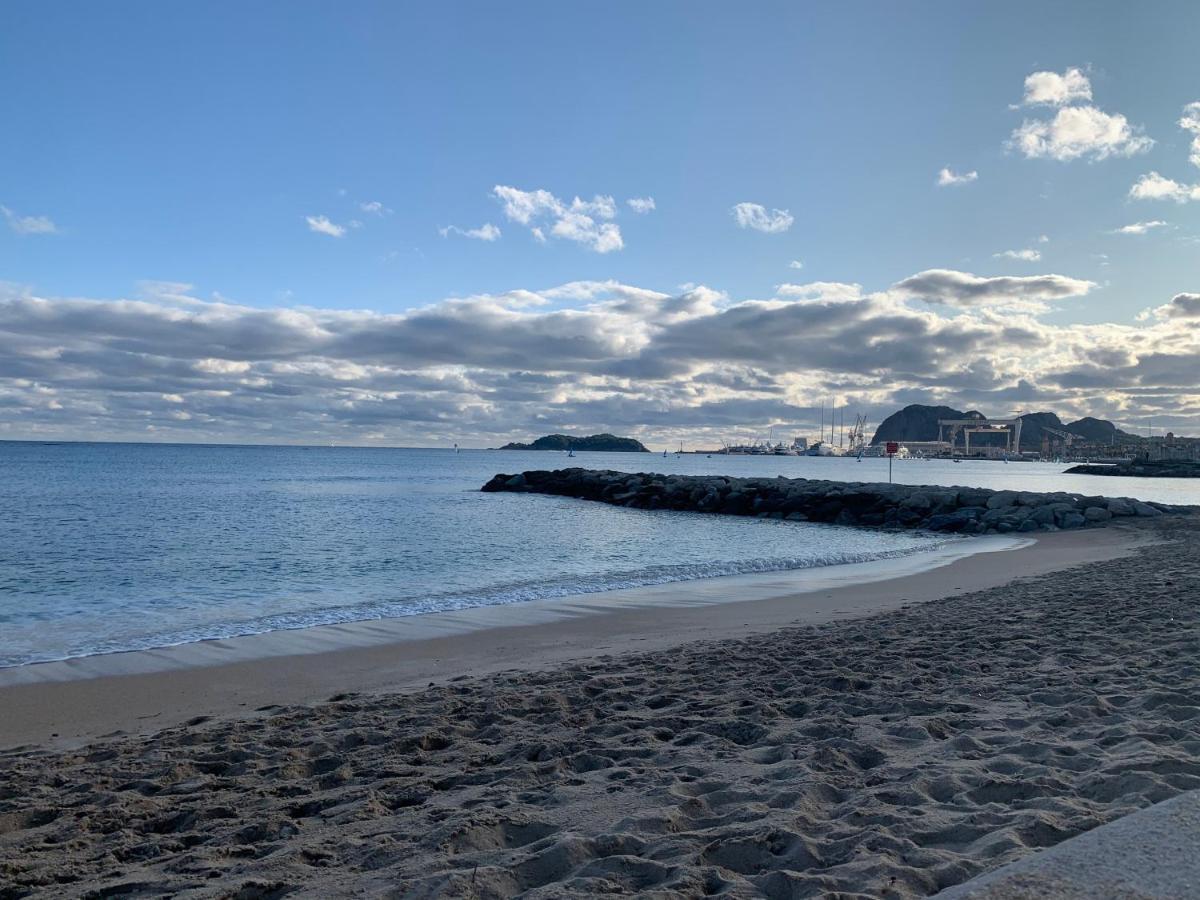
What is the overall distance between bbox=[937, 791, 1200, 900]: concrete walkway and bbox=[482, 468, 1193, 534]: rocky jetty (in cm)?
2656

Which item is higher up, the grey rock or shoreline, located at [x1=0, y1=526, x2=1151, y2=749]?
the grey rock

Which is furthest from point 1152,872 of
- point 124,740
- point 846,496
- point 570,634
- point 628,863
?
point 846,496

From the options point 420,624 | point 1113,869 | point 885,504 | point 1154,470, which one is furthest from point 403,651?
point 1154,470

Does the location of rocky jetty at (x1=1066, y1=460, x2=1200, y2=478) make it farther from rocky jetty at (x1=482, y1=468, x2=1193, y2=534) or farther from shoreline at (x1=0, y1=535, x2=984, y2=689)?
shoreline at (x1=0, y1=535, x2=984, y2=689)

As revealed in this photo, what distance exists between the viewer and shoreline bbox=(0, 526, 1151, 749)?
23.9 feet

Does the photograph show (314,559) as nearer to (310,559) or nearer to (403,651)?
(310,559)

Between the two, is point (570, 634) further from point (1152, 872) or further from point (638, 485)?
point (638, 485)

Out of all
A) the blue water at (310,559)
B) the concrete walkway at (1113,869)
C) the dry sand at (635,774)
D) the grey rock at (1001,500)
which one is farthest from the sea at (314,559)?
the concrete walkway at (1113,869)

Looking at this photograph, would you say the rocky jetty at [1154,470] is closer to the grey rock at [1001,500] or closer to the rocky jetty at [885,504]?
the rocky jetty at [885,504]

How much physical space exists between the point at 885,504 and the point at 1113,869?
32.5m

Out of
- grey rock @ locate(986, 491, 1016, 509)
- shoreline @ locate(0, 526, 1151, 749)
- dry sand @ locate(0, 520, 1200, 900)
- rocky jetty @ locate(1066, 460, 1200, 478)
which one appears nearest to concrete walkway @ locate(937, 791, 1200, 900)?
dry sand @ locate(0, 520, 1200, 900)

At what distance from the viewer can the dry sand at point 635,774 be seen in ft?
11.5

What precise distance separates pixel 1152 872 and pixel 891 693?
412cm

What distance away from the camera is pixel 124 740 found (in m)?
6.26
